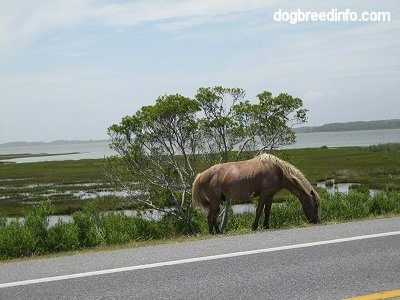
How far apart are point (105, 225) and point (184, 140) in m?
6.86

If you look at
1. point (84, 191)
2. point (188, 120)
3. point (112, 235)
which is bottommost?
point (84, 191)

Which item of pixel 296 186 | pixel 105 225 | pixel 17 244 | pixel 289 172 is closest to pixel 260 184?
pixel 289 172

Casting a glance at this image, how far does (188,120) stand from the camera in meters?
17.6

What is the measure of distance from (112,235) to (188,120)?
7520 mm

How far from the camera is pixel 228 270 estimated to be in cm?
629

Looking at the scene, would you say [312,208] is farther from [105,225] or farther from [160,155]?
[160,155]

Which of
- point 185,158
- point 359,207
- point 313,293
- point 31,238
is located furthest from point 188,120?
point 313,293

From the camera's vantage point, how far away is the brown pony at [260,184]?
1112 cm

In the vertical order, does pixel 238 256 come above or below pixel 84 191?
above

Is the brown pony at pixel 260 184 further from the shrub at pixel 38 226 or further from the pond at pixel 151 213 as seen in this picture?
the pond at pixel 151 213

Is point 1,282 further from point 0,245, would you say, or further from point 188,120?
point 188,120

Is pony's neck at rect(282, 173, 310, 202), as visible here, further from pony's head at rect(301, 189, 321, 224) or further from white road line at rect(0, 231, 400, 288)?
white road line at rect(0, 231, 400, 288)

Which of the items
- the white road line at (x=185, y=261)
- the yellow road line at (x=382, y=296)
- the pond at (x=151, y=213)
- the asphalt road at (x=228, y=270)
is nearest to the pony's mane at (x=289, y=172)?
the asphalt road at (x=228, y=270)

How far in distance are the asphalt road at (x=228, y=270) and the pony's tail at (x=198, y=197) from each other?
371 cm
